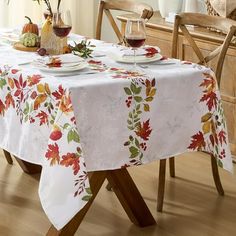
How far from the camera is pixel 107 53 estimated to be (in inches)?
123

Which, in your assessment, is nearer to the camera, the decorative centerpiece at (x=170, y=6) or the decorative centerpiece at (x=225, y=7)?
the decorative centerpiece at (x=225, y=7)

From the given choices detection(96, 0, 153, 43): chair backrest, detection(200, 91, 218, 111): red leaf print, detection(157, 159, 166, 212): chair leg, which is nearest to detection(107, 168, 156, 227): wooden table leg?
detection(157, 159, 166, 212): chair leg

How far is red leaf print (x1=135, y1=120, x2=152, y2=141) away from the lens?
2.69 metres

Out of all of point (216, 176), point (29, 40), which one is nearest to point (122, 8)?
point (29, 40)

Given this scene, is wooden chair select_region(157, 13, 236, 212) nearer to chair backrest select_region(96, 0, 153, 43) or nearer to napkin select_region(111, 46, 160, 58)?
chair backrest select_region(96, 0, 153, 43)

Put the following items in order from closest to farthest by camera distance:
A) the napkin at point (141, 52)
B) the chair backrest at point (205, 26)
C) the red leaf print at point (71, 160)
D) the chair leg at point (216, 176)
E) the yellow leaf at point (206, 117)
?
the red leaf print at point (71, 160) < the yellow leaf at point (206, 117) < the napkin at point (141, 52) < the chair backrest at point (205, 26) < the chair leg at point (216, 176)

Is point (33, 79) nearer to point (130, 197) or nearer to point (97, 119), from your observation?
point (97, 119)

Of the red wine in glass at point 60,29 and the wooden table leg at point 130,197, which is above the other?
the red wine in glass at point 60,29

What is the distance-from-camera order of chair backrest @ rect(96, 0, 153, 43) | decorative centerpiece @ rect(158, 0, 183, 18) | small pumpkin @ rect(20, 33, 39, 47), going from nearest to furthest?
small pumpkin @ rect(20, 33, 39, 47) < chair backrest @ rect(96, 0, 153, 43) < decorative centerpiece @ rect(158, 0, 183, 18)

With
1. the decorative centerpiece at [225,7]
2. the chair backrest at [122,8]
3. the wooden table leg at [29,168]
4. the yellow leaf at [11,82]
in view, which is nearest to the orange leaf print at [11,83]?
the yellow leaf at [11,82]

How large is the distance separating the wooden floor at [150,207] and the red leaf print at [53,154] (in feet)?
1.93

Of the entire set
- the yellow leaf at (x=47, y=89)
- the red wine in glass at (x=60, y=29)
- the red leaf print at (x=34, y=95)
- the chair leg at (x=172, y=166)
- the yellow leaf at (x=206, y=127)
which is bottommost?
the chair leg at (x=172, y=166)

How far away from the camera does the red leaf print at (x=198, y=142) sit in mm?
2867

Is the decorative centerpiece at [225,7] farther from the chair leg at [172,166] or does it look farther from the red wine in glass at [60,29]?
the red wine in glass at [60,29]
